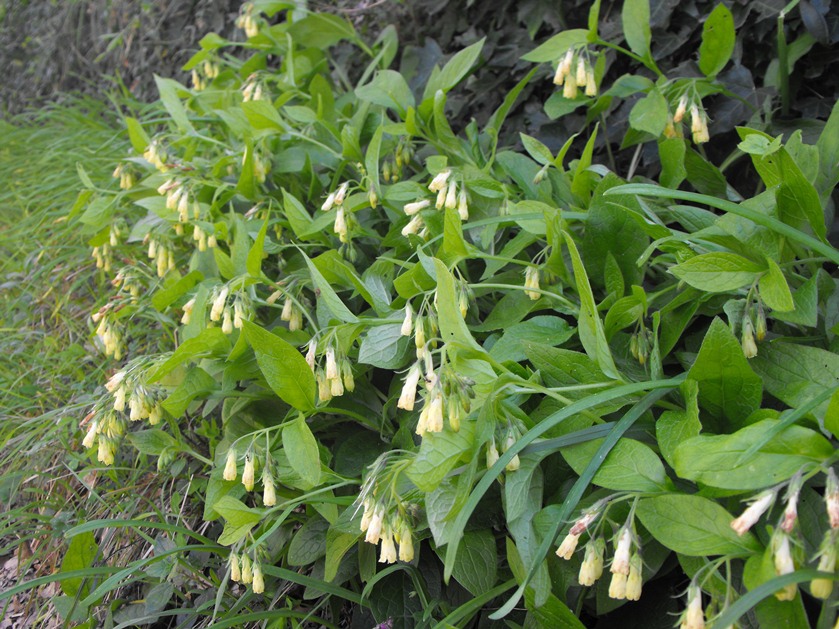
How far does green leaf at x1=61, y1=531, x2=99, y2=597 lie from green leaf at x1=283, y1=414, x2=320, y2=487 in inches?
30.8

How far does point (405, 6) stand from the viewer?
3.52 m

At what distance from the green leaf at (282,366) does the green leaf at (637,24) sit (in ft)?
4.46

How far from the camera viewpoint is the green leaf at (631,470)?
130 centimetres

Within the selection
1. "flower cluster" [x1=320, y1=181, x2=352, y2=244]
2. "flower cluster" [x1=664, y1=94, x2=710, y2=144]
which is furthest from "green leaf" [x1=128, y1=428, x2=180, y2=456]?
"flower cluster" [x1=664, y1=94, x2=710, y2=144]

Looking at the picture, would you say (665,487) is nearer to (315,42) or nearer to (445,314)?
(445,314)

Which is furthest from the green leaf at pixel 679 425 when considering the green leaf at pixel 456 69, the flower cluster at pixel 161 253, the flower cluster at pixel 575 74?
the flower cluster at pixel 161 253

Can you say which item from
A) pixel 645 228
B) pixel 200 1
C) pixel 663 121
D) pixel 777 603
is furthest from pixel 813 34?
pixel 200 1

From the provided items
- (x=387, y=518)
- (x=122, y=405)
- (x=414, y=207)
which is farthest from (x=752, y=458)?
(x=122, y=405)

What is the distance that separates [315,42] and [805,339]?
226 cm

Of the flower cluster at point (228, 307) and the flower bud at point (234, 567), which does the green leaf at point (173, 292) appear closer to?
the flower cluster at point (228, 307)

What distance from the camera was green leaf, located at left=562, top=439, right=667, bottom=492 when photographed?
130cm

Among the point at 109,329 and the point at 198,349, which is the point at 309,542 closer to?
the point at 198,349

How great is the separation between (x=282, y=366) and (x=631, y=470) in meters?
0.77

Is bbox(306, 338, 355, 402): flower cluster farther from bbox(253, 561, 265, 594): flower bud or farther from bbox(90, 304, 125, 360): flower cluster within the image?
bbox(90, 304, 125, 360): flower cluster
